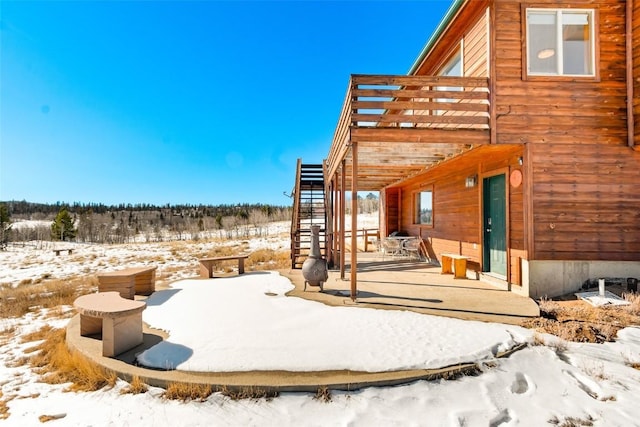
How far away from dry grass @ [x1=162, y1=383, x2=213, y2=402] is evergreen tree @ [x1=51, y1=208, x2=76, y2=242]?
43.4 metres

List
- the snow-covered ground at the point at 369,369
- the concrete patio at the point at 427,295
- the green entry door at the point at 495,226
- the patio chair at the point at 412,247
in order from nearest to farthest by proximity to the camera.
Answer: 1. the snow-covered ground at the point at 369,369
2. the concrete patio at the point at 427,295
3. the green entry door at the point at 495,226
4. the patio chair at the point at 412,247

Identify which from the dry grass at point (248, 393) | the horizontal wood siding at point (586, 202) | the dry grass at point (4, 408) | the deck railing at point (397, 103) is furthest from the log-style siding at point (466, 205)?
the dry grass at point (4, 408)

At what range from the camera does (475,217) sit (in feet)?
25.0

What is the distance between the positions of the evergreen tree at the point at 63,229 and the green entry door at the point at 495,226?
4407cm

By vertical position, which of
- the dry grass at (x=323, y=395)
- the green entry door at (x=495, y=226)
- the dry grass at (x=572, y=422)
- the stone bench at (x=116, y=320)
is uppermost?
the green entry door at (x=495, y=226)

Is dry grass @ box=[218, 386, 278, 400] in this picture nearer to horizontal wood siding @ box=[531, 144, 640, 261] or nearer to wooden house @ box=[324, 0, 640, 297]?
wooden house @ box=[324, 0, 640, 297]

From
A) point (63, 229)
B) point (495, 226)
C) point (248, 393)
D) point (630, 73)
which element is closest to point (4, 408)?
point (248, 393)

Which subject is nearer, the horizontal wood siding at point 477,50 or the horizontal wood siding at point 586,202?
the horizontal wood siding at point 586,202

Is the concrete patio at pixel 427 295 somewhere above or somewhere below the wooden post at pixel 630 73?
below

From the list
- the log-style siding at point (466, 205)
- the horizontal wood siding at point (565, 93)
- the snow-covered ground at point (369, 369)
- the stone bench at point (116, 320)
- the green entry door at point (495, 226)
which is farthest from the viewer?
the green entry door at point (495, 226)

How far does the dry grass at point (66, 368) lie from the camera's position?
3018 mm

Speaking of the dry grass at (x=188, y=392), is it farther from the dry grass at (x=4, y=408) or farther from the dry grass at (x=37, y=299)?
the dry grass at (x=37, y=299)

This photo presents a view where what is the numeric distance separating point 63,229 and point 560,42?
152 ft

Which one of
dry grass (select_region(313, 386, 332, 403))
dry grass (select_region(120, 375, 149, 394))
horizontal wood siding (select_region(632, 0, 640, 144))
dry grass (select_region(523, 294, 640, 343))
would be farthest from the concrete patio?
horizontal wood siding (select_region(632, 0, 640, 144))
